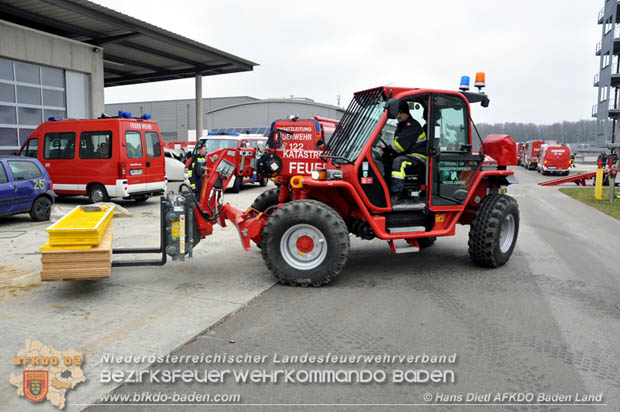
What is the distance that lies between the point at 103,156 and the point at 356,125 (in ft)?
28.7

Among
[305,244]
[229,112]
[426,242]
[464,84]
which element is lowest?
[426,242]

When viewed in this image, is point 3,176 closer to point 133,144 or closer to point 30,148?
point 133,144

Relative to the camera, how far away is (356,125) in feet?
22.3

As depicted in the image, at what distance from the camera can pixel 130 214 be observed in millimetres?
12078

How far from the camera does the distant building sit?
150 feet

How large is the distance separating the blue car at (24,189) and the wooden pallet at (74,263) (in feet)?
20.0

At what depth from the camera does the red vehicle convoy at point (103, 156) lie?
42.1ft

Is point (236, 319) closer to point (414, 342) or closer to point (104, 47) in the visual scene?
point (414, 342)

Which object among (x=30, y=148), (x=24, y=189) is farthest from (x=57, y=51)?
(x=24, y=189)

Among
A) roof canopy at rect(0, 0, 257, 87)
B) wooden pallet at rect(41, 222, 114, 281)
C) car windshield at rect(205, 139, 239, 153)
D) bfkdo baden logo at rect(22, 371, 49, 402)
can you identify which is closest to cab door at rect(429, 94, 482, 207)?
wooden pallet at rect(41, 222, 114, 281)

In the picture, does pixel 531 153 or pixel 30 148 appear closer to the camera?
pixel 30 148

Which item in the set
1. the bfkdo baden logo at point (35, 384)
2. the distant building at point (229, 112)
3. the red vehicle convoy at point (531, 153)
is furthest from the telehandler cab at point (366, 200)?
the red vehicle convoy at point (531, 153)

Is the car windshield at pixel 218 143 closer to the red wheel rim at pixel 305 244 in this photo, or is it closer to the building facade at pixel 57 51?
the building facade at pixel 57 51

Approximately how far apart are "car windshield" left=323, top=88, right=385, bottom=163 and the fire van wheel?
839cm
